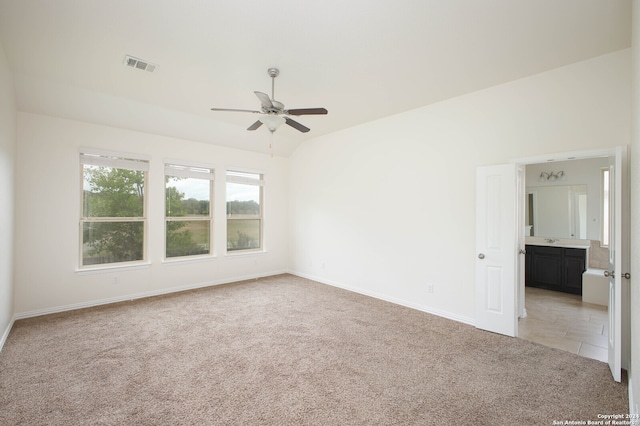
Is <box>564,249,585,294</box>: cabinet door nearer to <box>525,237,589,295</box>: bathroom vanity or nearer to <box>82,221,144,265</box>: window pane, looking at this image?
<box>525,237,589,295</box>: bathroom vanity

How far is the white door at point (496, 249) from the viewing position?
3.40 meters

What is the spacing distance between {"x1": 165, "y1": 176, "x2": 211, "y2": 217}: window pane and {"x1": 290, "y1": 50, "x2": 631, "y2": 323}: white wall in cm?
207

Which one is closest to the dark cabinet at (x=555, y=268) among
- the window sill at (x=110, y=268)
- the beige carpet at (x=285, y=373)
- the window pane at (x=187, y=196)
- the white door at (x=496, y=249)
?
the white door at (x=496, y=249)

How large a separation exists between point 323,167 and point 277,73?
2.77 meters

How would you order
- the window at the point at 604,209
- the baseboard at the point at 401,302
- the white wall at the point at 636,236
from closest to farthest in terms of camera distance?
the white wall at the point at 636,236 < the baseboard at the point at 401,302 < the window at the point at 604,209

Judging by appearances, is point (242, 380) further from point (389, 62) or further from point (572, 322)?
point (572, 322)

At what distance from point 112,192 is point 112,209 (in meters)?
0.27

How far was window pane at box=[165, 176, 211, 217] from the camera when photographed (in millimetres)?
5227

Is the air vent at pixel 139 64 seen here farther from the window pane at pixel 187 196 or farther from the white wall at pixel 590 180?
the white wall at pixel 590 180

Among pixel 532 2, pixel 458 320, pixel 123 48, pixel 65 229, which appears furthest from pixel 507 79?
pixel 65 229

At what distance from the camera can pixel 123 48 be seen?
285 cm

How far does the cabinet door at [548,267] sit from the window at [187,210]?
6.27 m

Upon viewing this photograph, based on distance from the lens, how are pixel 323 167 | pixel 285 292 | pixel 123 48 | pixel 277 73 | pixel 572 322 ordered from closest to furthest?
pixel 123 48, pixel 277 73, pixel 572 322, pixel 285 292, pixel 323 167

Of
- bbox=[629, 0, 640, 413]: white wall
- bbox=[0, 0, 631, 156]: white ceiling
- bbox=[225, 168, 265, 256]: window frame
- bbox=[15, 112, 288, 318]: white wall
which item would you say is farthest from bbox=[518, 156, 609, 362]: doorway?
bbox=[15, 112, 288, 318]: white wall
